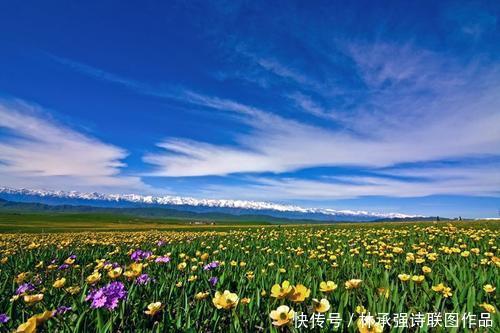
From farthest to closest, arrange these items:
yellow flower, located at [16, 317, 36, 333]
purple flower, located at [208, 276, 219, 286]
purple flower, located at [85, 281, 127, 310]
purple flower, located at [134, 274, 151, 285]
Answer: purple flower, located at [208, 276, 219, 286] → purple flower, located at [134, 274, 151, 285] → purple flower, located at [85, 281, 127, 310] → yellow flower, located at [16, 317, 36, 333]

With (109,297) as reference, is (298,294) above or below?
above

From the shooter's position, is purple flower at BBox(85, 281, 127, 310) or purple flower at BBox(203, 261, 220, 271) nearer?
purple flower at BBox(85, 281, 127, 310)

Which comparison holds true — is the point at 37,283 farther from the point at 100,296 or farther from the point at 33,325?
the point at 33,325

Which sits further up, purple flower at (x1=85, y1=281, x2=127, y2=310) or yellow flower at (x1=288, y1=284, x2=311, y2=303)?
yellow flower at (x1=288, y1=284, x2=311, y2=303)

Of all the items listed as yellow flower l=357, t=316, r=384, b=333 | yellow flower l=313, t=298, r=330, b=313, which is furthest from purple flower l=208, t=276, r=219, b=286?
yellow flower l=357, t=316, r=384, b=333

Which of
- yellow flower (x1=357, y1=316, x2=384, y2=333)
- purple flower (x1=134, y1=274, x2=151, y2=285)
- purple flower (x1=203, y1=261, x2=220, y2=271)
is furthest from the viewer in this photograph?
purple flower (x1=203, y1=261, x2=220, y2=271)

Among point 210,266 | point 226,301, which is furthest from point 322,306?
point 210,266

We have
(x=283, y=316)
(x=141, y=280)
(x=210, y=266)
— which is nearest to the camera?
(x=283, y=316)

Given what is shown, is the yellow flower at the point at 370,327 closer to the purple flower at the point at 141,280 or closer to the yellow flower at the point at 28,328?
the yellow flower at the point at 28,328

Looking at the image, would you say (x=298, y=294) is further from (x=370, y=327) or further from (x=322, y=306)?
(x=370, y=327)

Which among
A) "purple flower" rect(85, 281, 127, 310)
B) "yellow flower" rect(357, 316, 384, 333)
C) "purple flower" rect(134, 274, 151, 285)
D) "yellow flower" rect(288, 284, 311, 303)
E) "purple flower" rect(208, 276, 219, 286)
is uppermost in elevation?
"yellow flower" rect(288, 284, 311, 303)

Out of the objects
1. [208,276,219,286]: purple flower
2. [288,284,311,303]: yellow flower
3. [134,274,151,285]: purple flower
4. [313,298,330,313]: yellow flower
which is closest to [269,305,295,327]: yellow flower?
[288,284,311,303]: yellow flower

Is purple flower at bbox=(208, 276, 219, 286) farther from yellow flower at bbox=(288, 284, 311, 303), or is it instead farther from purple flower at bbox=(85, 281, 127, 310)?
yellow flower at bbox=(288, 284, 311, 303)

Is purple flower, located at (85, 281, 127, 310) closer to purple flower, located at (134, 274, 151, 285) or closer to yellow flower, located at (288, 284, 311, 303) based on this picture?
purple flower, located at (134, 274, 151, 285)
